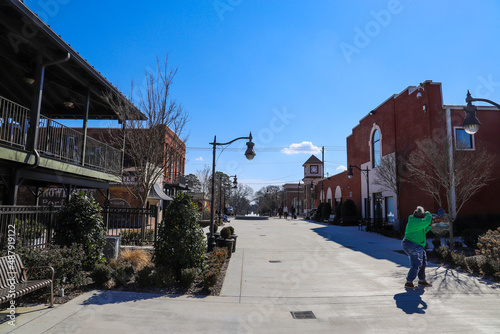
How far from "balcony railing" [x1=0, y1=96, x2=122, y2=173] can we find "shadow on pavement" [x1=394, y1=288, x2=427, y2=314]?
8.35 meters

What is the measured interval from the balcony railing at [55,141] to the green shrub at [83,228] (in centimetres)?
184

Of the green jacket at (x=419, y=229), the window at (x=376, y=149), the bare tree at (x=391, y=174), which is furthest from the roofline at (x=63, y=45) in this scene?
the window at (x=376, y=149)

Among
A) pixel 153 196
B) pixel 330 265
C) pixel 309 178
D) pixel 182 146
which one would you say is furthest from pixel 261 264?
pixel 309 178

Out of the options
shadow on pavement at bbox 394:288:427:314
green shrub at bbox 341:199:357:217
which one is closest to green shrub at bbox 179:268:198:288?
shadow on pavement at bbox 394:288:427:314

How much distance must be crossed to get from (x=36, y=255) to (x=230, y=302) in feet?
11.7

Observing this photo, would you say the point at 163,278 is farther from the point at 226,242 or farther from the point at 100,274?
the point at 226,242

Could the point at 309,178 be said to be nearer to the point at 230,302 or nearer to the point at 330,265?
the point at 330,265

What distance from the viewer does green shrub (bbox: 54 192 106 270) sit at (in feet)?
23.1

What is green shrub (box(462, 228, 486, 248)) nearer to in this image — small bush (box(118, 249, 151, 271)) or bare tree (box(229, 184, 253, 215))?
small bush (box(118, 249, 151, 271))

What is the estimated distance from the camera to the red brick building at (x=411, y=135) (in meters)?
17.5

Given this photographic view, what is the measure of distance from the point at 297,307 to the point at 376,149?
2218 cm

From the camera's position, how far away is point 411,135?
64.6 ft

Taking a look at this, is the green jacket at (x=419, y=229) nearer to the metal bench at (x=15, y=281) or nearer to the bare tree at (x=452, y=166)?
→ the bare tree at (x=452, y=166)

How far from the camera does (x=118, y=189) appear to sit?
22766 mm
